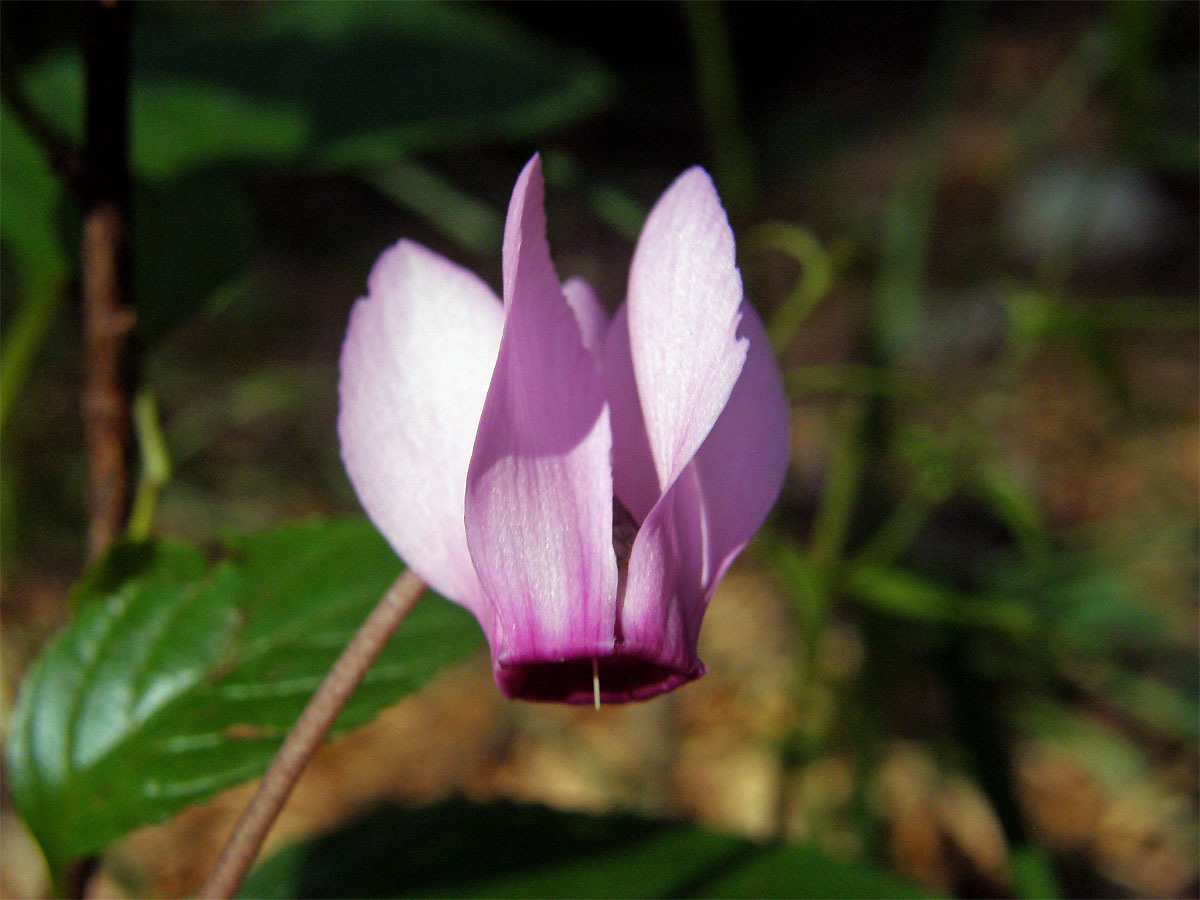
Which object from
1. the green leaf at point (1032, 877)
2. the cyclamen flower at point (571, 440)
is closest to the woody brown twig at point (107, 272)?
the cyclamen flower at point (571, 440)

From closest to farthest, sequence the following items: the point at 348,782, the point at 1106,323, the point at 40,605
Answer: the point at 1106,323 → the point at 348,782 → the point at 40,605

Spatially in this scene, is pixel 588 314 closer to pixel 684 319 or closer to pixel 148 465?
pixel 684 319

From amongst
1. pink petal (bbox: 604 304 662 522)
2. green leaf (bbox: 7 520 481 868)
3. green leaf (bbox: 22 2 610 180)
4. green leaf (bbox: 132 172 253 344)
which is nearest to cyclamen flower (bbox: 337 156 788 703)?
pink petal (bbox: 604 304 662 522)

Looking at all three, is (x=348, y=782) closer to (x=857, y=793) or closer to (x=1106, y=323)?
(x=857, y=793)

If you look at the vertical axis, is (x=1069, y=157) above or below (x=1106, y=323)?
above

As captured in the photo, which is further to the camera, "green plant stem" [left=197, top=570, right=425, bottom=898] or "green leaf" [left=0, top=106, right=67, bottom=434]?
"green leaf" [left=0, top=106, right=67, bottom=434]

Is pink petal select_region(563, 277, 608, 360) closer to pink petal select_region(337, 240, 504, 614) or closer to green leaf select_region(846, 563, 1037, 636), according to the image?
pink petal select_region(337, 240, 504, 614)

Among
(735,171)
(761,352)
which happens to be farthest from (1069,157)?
(761,352)
